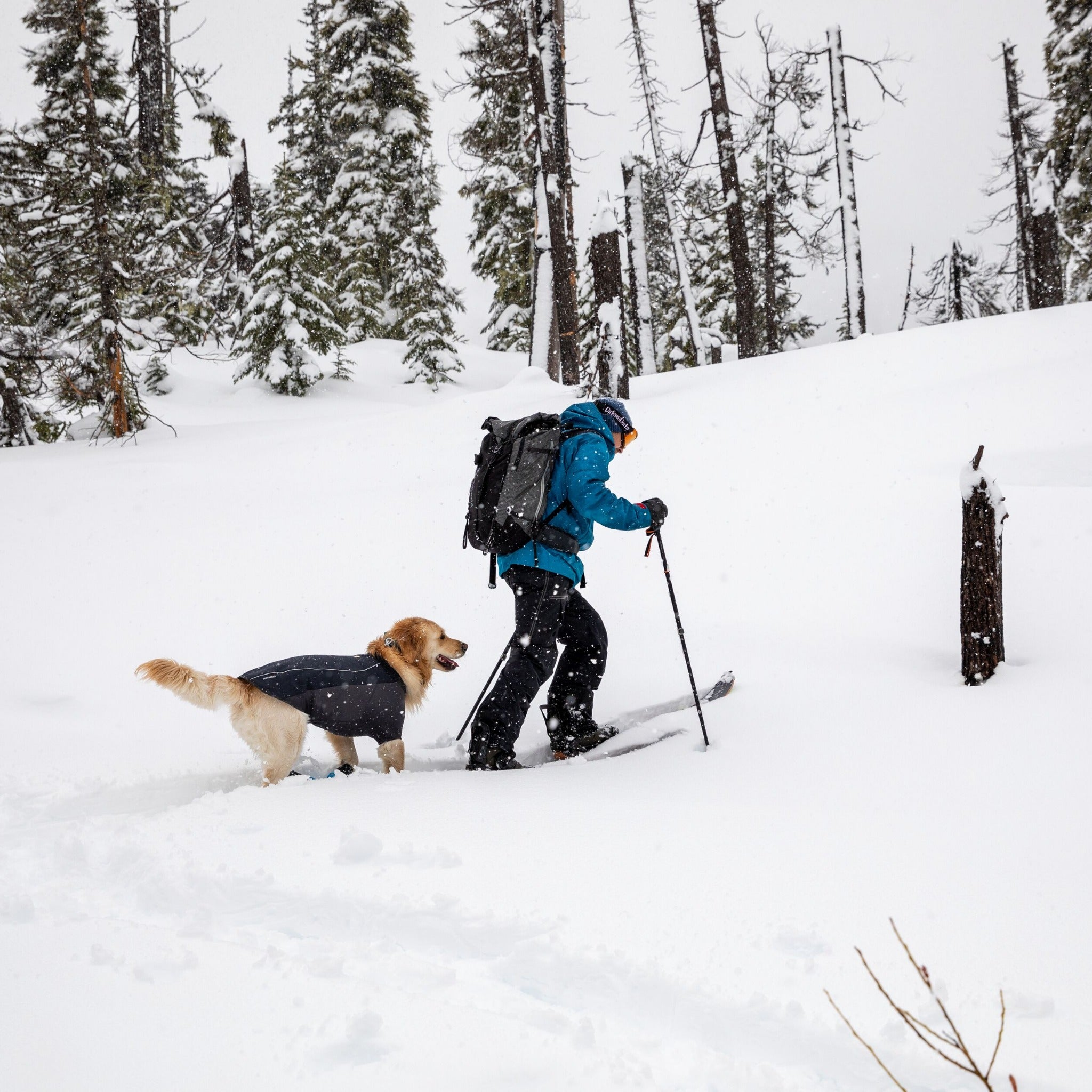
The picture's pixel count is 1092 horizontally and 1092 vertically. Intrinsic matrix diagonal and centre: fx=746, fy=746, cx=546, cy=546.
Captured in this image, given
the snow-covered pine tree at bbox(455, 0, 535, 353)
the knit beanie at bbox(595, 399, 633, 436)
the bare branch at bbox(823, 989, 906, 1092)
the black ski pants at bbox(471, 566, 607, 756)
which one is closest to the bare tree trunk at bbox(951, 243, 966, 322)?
the snow-covered pine tree at bbox(455, 0, 535, 353)

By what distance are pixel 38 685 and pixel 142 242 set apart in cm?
1255

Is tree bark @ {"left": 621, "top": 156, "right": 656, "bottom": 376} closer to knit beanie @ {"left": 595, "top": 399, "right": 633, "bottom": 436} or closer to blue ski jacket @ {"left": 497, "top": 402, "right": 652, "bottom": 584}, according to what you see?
knit beanie @ {"left": 595, "top": 399, "right": 633, "bottom": 436}

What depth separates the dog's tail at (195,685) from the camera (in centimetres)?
391

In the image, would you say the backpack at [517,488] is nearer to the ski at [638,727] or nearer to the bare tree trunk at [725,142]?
the ski at [638,727]

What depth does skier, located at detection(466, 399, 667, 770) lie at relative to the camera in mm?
4266

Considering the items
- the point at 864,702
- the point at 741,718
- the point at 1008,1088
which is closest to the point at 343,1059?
the point at 1008,1088

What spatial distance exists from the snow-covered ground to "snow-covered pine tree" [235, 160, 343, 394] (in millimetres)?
8897

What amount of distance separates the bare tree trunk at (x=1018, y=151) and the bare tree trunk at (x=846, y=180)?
7222 mm

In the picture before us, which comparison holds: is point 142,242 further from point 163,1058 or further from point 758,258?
point 758,258

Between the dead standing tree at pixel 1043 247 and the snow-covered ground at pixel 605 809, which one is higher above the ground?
the dead standing tree at pixel 1043 247

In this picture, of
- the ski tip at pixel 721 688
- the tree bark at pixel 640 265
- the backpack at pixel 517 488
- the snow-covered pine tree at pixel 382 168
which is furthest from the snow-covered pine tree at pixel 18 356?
the tree bark at pixel 640 265

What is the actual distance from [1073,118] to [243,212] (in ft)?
65.3

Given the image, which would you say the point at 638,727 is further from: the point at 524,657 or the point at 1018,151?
the point at 1018,151

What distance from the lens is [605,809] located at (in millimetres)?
3586
